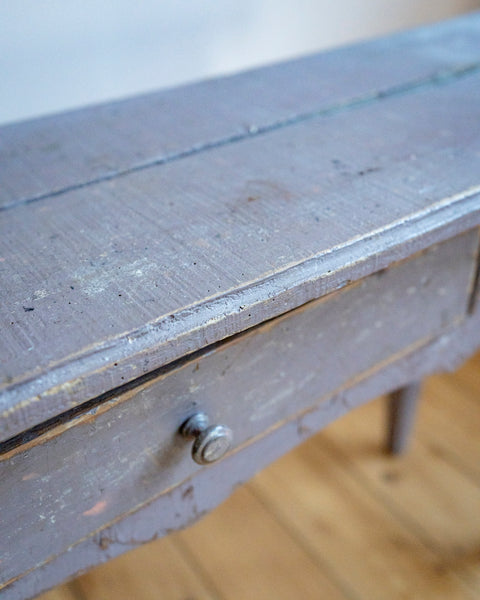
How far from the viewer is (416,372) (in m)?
0.64

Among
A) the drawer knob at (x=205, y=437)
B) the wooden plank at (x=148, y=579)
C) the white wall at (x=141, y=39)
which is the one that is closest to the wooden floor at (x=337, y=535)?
the wooden plank at (x=148, y=579)

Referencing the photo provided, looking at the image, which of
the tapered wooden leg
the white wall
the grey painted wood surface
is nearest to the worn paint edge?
the grey painted wood surface

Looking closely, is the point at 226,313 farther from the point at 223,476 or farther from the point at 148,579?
the point at 148,579

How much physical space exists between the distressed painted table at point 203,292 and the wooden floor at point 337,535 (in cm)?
39

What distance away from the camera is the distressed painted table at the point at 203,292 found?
1.26ft

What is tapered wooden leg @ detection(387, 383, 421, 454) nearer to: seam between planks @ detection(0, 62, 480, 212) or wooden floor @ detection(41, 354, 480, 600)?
wooden floor @ detection(41, 354, 480, 600)

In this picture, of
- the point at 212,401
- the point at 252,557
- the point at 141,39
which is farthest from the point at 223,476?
the point at 141,39

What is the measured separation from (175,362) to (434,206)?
0.73 feet

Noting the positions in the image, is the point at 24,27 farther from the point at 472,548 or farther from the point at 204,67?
the point at 472,548

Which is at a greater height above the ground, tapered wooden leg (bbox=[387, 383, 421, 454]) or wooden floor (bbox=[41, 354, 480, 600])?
tapered wooden leg (bbox=[387, 383, 421, 454])

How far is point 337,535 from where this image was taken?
3.16 feet

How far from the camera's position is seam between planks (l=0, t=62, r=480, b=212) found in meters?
0.56

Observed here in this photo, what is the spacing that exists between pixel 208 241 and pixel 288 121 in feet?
0.84

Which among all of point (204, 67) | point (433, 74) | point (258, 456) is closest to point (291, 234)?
point (258, 456)
